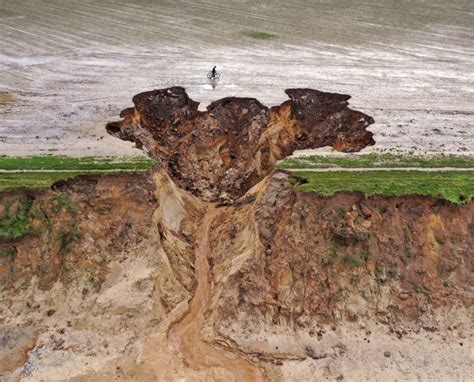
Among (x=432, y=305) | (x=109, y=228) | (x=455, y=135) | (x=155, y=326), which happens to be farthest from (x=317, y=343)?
(x=455, y=135)

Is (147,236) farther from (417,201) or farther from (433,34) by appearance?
(433,34)

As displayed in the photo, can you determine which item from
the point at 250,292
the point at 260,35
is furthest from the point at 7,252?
the point at 260,35

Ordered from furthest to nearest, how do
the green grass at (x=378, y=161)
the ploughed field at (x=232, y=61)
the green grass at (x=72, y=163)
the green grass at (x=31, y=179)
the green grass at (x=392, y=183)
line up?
the ploughed field at (x=232, y=61), the green grass at (x=378, y=161), the green grass at (x=72, y=163), the green grass at (x=392, y=183), the green grass at (x=31, y=179)

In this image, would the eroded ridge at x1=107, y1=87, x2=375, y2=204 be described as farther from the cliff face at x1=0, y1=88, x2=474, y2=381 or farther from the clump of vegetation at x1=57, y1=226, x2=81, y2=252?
the clump of vegetation at x1=57, y1=226, x2=81, y2=252

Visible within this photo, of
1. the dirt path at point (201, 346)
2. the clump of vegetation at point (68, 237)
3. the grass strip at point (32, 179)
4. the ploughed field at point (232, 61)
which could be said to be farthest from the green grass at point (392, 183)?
the clump of vegetation at point (68, 237)

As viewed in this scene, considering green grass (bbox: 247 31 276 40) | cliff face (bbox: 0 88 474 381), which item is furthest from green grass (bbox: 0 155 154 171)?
green grass (bbox: 247 31 276 40)

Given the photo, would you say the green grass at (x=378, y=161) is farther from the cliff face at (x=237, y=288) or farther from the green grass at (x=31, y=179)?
the green grass at (x=31, y=179)
